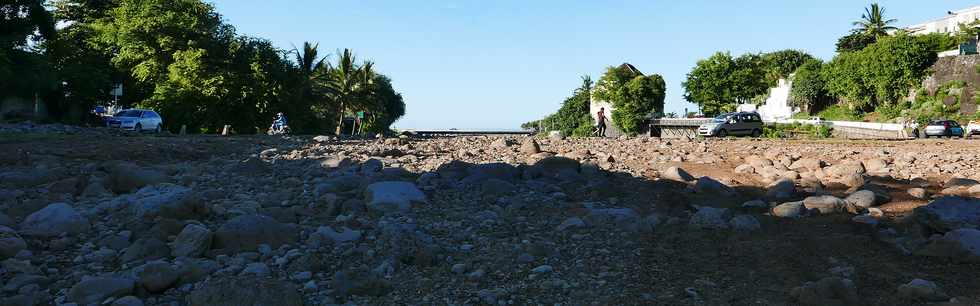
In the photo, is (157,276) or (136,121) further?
(136,121)

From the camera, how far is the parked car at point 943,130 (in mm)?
31781

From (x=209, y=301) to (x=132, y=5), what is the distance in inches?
1357

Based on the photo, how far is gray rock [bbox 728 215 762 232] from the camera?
23.7 ft

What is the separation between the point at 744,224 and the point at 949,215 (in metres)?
1.97

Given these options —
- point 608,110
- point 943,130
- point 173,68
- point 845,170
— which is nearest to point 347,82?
point 173,68

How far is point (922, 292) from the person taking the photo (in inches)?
206

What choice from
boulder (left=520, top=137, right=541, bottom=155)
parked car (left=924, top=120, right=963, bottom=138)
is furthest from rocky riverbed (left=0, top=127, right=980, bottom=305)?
parked car (left=924, top=120, right=963, bottom=138)

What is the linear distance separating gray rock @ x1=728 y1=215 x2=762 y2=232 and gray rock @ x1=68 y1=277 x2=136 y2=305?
17.5 ft

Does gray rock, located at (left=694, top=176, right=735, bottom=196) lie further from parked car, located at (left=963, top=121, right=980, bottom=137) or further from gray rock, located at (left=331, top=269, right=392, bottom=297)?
parked car, located at (left=963, top=121, right=980, bottom=137)

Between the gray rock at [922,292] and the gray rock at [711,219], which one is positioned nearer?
the gray rock at [922,292]

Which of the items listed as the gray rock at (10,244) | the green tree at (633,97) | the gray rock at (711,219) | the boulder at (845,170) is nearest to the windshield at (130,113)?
the gray rock at (10,244)

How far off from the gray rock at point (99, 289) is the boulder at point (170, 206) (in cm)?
196

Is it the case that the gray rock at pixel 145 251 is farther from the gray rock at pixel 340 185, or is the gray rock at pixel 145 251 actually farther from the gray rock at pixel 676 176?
the gray rock at pixel 676 176

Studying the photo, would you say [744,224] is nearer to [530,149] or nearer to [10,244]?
[10,244]
